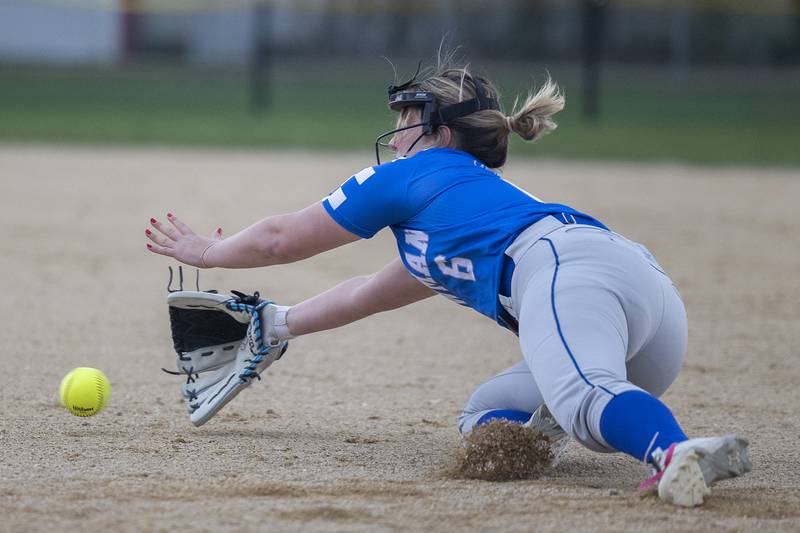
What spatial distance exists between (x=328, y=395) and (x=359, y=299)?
0.83m

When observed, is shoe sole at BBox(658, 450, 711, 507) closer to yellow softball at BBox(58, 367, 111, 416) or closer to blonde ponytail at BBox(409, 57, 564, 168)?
blonde ponytail at BBox(409, 57, 564, 168)

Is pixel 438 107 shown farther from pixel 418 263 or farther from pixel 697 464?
pixel 697 464

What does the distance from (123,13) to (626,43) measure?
1174 centimetres

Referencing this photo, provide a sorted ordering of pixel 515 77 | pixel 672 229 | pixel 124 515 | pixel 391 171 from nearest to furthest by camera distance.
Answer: pixel 124 515 → pixel 391 171 → pixel 672 229 → pixel 515 77

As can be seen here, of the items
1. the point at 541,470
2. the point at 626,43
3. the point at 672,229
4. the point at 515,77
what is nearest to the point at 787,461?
the point at 541,470

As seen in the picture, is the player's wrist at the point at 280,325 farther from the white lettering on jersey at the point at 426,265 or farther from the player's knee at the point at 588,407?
the player's knee at the point at 588,407

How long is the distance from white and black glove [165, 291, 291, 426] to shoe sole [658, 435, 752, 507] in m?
1.51

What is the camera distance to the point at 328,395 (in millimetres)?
4367

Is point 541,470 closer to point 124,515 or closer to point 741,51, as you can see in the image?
point 124,515

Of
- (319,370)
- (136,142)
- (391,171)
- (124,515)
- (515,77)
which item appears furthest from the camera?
(515,77)

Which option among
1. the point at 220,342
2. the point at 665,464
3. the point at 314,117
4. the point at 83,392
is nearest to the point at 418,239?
the point at 665,464

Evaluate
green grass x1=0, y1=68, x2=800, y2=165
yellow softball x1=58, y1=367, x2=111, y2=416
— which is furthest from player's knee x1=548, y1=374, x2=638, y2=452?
green grass x1=0, y1=68, x2=800, y2=165

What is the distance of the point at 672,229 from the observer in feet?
28.5

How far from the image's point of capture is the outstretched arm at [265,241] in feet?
10.6
